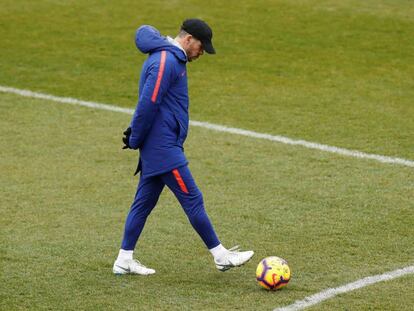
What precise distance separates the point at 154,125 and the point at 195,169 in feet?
11.3

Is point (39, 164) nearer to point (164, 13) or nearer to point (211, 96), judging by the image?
point (211, 96)

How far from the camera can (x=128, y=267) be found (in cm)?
848

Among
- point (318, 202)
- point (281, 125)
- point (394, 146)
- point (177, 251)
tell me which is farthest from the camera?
point (281, 125)

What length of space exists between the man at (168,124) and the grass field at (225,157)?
295 millimetres

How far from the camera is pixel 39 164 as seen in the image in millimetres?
11805

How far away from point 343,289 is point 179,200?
149 centimetres

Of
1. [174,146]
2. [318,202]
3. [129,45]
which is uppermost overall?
[174,146]

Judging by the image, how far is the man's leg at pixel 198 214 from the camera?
8253 mm

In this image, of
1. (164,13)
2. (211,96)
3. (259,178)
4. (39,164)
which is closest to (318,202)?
(259,178)

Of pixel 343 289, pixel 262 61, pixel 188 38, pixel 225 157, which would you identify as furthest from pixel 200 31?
pixel 262 61

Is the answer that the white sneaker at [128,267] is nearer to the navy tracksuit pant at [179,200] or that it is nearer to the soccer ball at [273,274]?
the navy tracksuit pant at [179,200]

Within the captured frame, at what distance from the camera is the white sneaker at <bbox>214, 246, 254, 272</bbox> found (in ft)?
27.3

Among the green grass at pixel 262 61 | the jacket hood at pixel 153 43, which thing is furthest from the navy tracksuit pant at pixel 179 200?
the green grass at pixel 262 61

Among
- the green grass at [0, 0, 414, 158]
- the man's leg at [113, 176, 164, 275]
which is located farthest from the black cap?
the green grass at [0, 0, 414, 158]
